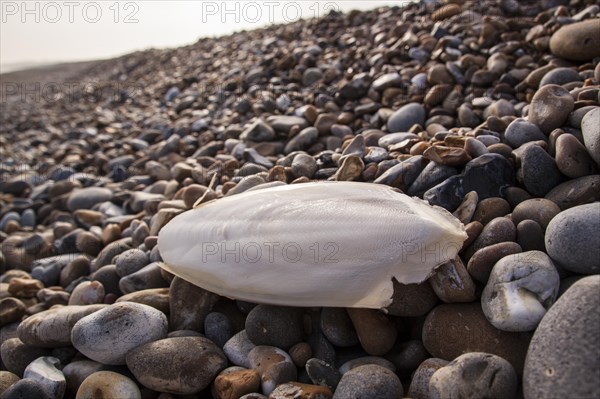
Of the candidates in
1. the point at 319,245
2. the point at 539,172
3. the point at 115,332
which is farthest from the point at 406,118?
the point at 115,332

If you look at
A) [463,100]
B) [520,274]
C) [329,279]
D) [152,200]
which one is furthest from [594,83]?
[152,200]

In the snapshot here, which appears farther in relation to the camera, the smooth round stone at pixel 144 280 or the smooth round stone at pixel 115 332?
the smooth round stone at pixel 144 280

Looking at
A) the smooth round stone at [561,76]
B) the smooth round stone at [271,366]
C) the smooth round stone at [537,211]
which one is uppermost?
the smooth round stone at [561,76]

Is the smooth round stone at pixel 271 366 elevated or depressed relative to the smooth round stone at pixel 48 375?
elevated

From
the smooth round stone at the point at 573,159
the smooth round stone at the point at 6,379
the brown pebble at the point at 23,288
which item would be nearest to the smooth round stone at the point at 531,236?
the smooth round stone at the point at 573,159

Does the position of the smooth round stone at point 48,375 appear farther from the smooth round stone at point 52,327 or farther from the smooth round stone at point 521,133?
the smooth round stone at point 521,133

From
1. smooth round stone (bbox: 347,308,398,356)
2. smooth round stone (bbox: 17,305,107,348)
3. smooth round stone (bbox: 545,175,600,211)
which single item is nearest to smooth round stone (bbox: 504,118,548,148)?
smooth round stone (bbox: 545,175,600,211)

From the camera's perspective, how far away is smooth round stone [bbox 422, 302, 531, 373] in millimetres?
1711

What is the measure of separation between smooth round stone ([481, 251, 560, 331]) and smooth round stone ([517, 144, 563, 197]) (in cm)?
52

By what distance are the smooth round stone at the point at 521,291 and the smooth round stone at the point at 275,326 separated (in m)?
0.75

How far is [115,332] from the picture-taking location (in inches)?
81.0

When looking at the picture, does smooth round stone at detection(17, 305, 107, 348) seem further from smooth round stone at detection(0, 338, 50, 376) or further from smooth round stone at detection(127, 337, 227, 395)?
smooth round stone at detection(127, 337, 227, 395)

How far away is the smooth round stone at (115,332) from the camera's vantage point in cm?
205

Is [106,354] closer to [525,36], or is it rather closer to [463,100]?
[463,100]
